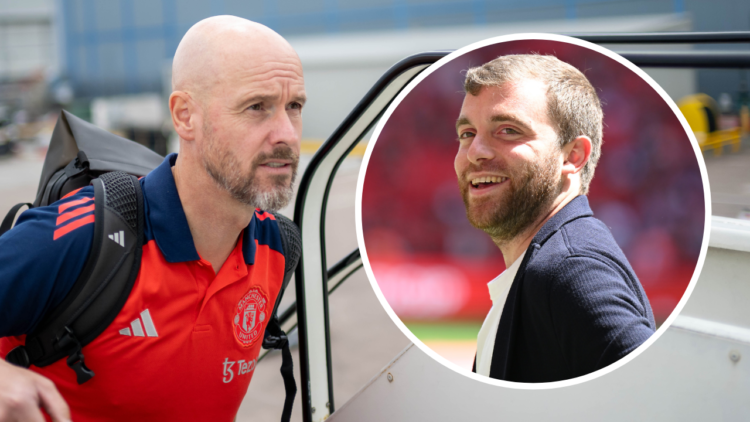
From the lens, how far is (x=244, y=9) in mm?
18375

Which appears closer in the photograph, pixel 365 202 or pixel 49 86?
pixel 365 202

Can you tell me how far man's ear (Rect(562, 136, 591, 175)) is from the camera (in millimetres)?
651

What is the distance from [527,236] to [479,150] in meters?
0.12

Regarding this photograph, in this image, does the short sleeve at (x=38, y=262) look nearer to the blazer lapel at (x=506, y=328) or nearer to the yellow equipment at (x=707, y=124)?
the blazer lapel at (x=506, y=328)

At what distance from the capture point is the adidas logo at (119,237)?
1236mm

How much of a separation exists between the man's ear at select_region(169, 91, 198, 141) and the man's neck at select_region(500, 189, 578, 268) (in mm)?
901

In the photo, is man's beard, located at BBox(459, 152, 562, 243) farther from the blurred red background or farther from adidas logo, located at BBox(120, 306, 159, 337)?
adidas logo, located at BBox(120, 306, 159, 337)

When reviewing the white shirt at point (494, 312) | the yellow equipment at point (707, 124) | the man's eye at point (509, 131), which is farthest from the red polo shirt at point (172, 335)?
the yellow equipment at point (707, 124)

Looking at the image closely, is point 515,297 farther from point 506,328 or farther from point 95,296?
point 95,296

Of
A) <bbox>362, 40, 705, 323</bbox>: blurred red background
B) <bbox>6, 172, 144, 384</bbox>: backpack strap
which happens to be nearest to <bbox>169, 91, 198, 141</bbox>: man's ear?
<bbox>6, 172, 144, 384</bbox>: backpack strap

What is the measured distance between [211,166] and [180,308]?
34 centimetres

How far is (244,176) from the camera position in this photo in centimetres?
135

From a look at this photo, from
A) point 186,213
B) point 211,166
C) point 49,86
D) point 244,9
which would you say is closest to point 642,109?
point 211,166

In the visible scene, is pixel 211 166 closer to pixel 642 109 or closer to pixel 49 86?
pixel 642 109
